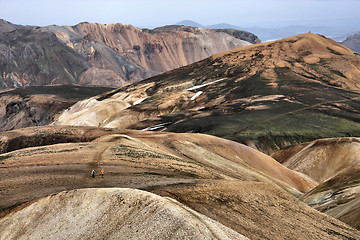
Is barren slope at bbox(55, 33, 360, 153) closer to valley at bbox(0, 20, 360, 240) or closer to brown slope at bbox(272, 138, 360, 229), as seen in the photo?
valley at bbox(0, 20, 360, 240)

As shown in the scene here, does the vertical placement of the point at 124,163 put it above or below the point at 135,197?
below

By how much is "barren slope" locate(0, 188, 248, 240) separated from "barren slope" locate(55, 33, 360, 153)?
61.1 metres

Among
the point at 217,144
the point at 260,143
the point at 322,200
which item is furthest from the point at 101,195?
the point at 260,143

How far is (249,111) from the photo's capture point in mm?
103938

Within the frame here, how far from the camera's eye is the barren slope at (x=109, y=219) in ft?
61.8

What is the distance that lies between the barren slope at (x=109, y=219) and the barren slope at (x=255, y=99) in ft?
200

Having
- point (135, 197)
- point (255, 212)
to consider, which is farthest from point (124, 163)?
point (135, 197)

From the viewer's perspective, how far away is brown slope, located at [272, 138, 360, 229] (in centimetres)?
3591

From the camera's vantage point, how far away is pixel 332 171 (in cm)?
6400

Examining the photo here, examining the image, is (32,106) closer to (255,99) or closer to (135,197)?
(255,99)

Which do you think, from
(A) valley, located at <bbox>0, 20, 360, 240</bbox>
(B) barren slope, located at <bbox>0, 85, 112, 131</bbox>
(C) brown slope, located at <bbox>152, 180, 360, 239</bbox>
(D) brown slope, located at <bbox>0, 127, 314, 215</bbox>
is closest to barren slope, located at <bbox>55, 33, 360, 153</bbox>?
(A) valley, located at <bbox>0, 20, 360, 240</bbox>

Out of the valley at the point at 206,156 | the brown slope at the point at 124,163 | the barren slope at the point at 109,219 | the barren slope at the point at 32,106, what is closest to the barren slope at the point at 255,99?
the valley at the point at 206,156

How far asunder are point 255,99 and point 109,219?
323 ft

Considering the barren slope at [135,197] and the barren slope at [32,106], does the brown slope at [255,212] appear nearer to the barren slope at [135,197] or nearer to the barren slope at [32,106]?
the barren slope at [135,197]
